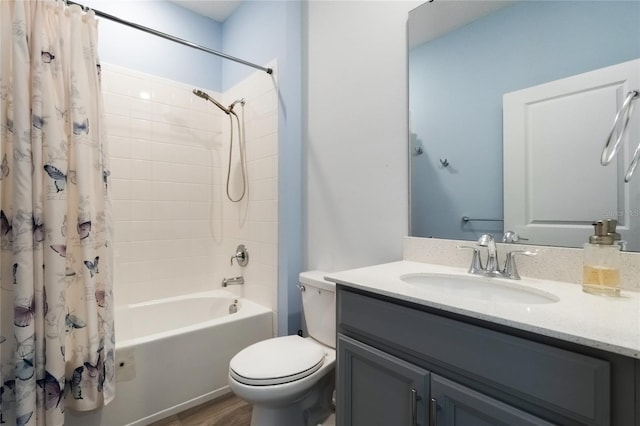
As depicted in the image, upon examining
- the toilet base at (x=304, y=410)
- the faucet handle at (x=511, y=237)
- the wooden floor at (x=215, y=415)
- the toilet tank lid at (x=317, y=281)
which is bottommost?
the wooden floor at (x=215, y=415)

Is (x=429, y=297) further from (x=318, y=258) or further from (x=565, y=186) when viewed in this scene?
(x=318, y=258)

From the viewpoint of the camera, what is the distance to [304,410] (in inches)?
58.1

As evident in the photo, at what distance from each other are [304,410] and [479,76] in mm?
1702

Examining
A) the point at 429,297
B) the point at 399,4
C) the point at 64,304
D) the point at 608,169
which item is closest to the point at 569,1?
the point at 608,169

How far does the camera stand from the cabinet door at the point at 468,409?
0.70 metres

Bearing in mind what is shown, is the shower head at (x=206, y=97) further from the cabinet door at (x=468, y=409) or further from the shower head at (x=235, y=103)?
the cabinet door at (x=468, y=409)

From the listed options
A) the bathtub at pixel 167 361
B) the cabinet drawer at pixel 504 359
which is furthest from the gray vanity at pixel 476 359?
the bathtub at pixel 167 361

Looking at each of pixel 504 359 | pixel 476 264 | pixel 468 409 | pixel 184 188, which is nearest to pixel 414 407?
pixel 468 409

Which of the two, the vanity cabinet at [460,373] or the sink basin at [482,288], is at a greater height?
the sink basin at [482,288]

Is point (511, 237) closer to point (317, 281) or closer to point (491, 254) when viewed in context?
point (491, 254)

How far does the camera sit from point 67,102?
53.6 inches

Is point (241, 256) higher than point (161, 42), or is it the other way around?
point (161, 42)

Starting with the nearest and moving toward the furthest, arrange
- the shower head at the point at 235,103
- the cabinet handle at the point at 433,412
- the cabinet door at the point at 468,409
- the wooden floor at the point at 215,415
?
the cabinet door at the point at 468,409 → the cabinet handle at the point at 433,412 → the wooden floor at the point at 215,415 → the shower head at the point at 235,103

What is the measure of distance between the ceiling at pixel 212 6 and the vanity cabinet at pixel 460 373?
93.1 inches
